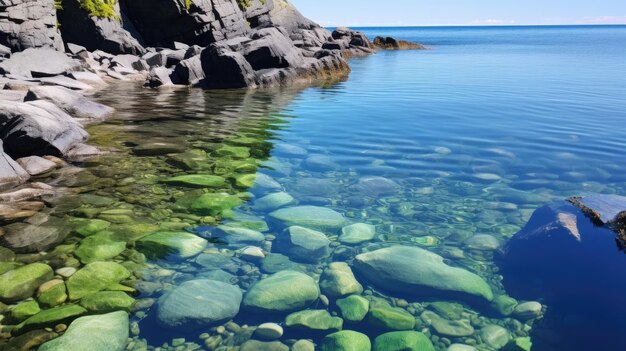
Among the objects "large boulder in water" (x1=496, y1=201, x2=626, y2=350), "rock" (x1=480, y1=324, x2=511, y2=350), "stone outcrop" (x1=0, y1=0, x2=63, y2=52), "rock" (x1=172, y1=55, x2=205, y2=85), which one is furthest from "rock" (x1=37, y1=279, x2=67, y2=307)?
"stone outcrop" (x1=0, y1=0, x2=63, y2=52)

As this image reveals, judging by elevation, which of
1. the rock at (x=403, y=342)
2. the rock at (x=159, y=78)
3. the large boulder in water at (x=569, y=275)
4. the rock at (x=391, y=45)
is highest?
the rock at (x=391, y=45)

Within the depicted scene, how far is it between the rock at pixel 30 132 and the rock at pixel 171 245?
4185 mm

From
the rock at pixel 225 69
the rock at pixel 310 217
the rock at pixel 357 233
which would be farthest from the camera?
the rock at pixel 225 69

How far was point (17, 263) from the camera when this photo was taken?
4.87 metres

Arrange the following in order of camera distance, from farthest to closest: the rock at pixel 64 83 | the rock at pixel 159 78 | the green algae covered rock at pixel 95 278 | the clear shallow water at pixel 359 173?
1. the rock at pixel 159 78
2. the rock at pixel 64 83
3. the clear shallow water at pixel 359 173
4. the green algae covered rock at pixel 95 278

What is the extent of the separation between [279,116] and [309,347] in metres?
11.0

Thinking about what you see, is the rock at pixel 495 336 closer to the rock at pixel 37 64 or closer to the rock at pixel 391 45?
the rock at pixel 37 64


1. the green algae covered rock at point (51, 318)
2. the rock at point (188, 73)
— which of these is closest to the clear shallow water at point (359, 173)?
the green algae covered rock at point (51, 318)

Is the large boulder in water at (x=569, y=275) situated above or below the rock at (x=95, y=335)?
above

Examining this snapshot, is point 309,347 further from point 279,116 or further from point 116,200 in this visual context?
point 279,116

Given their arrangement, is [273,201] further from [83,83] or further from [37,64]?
[37,64]

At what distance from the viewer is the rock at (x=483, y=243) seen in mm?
5609

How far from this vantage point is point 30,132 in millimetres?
8219

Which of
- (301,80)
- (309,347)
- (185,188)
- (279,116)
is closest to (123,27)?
(301,80)
